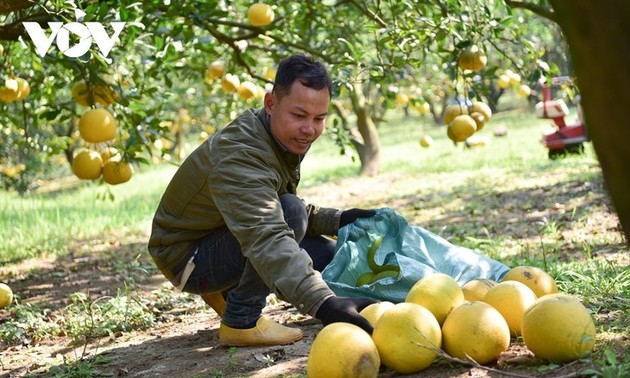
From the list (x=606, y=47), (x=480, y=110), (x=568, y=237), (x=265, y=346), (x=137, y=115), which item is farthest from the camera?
(x=568, y=237)

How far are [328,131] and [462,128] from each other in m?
1.49

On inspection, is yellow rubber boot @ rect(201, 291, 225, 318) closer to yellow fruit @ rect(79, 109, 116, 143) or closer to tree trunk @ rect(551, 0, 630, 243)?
yellow fruit @ rect(79, 109, 116, 143)

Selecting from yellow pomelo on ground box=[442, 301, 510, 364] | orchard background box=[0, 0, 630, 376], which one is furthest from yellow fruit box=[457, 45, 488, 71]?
yellow pomelo on ground box=[442, 301, 510, 364]

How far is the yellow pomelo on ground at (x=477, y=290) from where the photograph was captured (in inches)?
115

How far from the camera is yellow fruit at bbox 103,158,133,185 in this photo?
439 centimetres

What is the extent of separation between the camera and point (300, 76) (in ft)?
10.0

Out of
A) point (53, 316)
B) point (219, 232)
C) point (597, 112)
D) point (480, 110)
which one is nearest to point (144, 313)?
point (53, 316)

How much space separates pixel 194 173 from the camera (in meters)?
3.24

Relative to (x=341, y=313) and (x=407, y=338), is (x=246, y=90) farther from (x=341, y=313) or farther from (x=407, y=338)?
(x=407, y=338)

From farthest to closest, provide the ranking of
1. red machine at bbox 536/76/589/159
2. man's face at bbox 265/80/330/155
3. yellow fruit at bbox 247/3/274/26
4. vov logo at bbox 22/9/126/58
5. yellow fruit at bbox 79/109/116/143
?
1. red machine at bbox 536/76/589/159
2. yellow fruit at bbox 247/3/274/26
3. yellow fruit at bbox 79/109/116/143
4. man's face at bbox 265/80/330/155
5. vov logo at bbox 22/9/126/58

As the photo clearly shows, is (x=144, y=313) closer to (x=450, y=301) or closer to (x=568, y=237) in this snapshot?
(x=450, y=301)

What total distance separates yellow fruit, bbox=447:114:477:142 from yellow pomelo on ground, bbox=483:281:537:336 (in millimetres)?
1788

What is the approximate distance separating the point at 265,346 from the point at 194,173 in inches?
30.1

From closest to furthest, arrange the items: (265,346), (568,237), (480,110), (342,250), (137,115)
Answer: (265,346) → (342,250) → (137,115) → (480,110) → (568,237)
